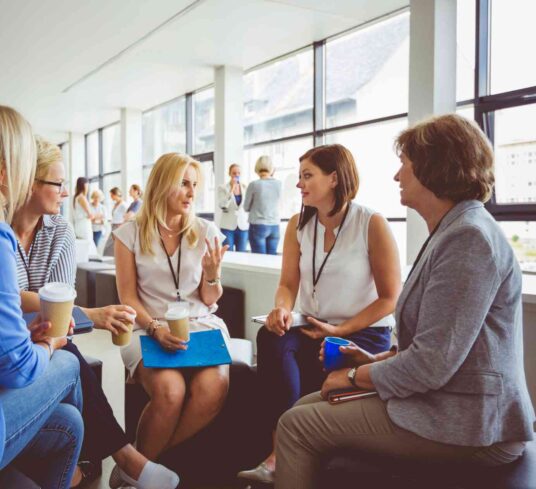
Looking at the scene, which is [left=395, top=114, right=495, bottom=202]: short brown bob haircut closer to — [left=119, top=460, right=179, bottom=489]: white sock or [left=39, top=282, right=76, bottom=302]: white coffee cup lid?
[left=39, top=282, right=76, bottom=302]: white coffee cup lid

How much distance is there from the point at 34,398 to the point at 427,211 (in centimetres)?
106

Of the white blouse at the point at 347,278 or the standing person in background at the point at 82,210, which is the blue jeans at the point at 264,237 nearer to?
the standing person in background at the point at 82,210

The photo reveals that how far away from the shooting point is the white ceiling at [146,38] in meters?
5.86

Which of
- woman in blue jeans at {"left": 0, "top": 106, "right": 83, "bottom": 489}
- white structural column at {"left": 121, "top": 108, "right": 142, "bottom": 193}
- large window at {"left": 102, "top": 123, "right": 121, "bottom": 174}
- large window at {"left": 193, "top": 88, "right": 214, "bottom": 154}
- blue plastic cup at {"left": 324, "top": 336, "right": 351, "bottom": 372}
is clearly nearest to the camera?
woman in blue jeans at {"left": 0, "top": 106, "right": 83, "bottom": 489}

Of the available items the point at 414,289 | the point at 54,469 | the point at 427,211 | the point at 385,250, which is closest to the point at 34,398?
the point at 54,469

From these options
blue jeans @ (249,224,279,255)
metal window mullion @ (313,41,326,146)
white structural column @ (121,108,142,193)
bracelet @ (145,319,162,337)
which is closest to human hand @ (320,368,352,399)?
bracelet @ (145,319,162,337)

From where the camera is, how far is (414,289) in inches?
49.5

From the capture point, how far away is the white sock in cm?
169

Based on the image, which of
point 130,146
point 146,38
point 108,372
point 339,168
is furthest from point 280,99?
point 339,168

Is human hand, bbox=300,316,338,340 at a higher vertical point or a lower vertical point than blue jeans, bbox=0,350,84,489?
higher

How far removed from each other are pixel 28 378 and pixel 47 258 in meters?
0.83

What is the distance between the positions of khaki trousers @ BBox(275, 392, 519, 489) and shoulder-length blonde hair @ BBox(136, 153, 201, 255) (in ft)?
3.43

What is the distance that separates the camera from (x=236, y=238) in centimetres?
715

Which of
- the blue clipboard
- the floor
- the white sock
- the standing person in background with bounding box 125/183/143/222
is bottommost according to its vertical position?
the floor
